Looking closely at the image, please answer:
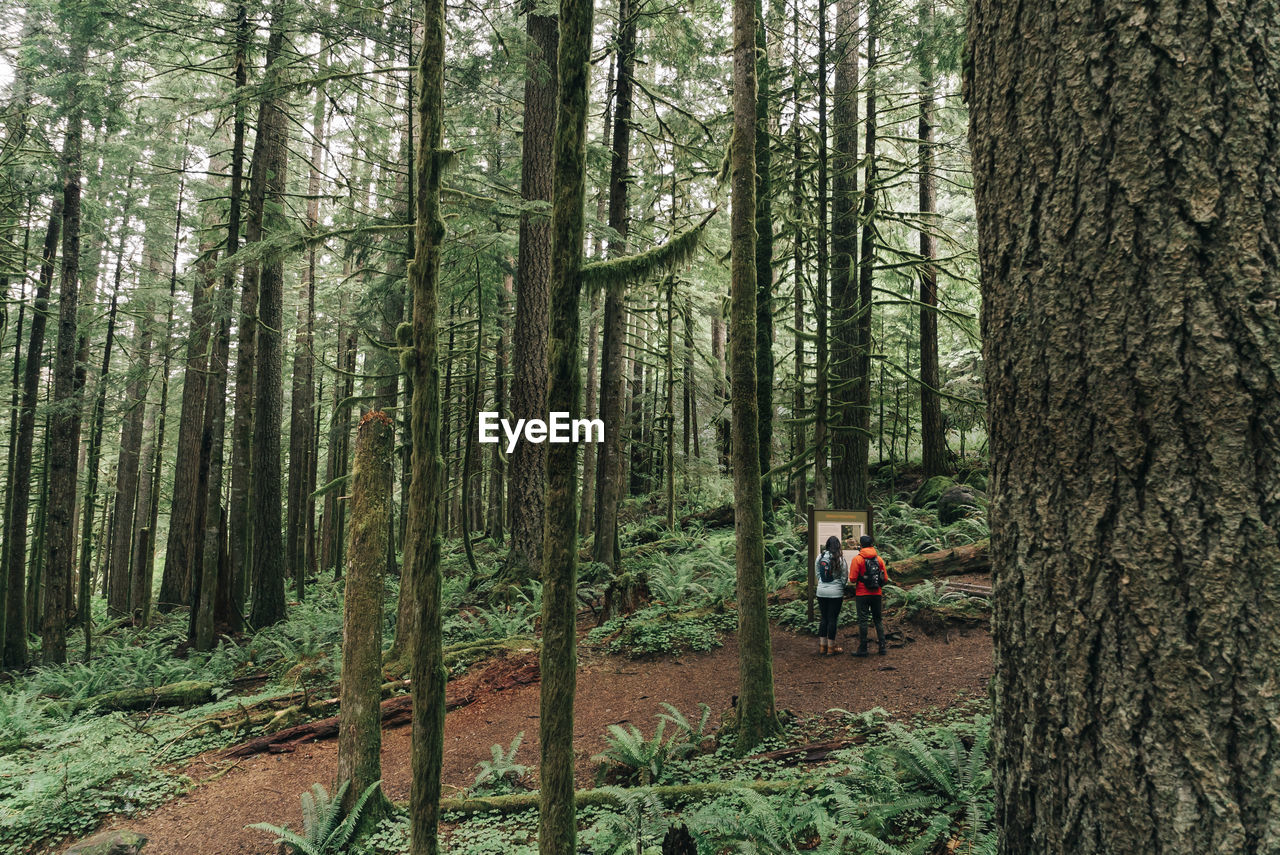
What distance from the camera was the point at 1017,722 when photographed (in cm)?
187

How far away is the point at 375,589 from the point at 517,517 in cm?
659

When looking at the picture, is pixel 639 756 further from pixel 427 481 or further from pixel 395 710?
pixel 395 710

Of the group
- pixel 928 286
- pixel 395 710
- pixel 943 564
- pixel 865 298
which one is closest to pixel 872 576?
pixel 943 564

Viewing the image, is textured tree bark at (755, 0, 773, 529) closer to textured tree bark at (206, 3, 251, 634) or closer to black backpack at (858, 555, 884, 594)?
black backpack at (858, 555, 884, 594)

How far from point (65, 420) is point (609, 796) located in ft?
45.9

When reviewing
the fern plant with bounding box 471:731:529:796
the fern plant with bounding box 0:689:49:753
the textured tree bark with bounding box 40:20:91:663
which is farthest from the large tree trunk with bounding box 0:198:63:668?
the fern plant with bounding box 471:731:529:796

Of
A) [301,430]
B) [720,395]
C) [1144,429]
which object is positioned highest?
[720,395]

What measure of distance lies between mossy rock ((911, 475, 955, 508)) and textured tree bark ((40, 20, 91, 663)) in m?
17.7

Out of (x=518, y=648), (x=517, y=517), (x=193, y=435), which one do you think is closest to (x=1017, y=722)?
(x=518, y=648)

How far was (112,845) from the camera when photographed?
17.3 feet

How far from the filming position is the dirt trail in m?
6.07

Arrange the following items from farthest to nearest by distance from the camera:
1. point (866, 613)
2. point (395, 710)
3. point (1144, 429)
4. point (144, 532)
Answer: point (144, 532) < point (866, 613) < point (395, 710) < point (1144, 429)

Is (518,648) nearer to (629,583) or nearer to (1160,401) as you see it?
(629,583)

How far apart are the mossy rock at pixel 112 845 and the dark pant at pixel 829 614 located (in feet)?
24.4
